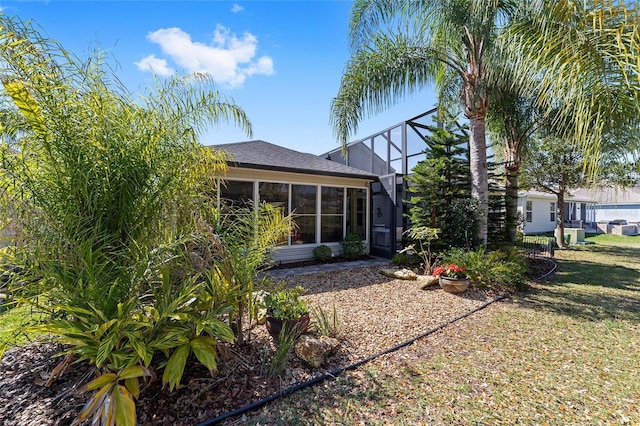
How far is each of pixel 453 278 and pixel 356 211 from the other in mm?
4715

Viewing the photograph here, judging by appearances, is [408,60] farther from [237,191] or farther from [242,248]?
[242,248]

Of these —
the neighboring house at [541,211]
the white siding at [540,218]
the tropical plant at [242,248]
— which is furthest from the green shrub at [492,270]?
the white siding at [540,218]

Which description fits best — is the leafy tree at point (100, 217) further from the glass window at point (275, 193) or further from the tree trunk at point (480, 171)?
the tree trunk at point (480, 171)

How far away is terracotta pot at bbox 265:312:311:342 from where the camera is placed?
11.1 ft

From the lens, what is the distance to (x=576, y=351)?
366 cm

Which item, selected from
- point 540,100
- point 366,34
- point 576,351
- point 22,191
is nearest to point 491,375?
point 576,351

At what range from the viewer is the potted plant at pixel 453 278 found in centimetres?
595

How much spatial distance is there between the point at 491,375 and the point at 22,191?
4.81 meters

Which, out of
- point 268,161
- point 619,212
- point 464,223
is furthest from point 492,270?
point 619,212

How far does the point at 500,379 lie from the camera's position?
3.03 meters

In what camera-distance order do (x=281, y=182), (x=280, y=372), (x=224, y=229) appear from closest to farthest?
(x=280, y=372)
(x=224, y=229)
(x=281, y=182)

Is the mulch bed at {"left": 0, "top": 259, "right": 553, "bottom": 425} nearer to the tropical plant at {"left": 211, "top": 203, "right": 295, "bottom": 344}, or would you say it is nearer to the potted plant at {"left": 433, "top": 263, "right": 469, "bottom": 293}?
the tropical plant at {"left": 211, "top": 203, "right": 295, "bottom": 344}

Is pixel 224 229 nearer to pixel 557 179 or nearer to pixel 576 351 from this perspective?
pixel 576 351

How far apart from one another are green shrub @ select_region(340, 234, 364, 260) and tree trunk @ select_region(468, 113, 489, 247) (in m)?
3.58
